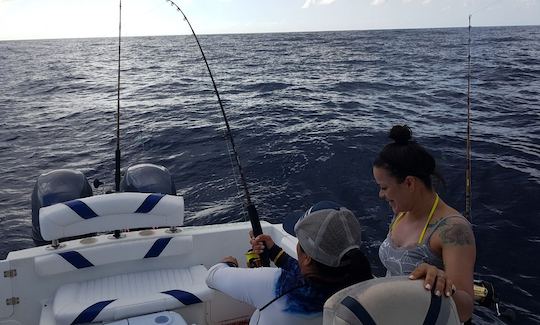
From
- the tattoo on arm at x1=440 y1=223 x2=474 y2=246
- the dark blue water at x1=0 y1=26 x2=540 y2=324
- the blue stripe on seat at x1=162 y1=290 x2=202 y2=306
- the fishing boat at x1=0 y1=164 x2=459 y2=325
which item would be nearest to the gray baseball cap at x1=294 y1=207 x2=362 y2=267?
the tattoo on arm at x1=440 y1=223 x2=474 y2=246

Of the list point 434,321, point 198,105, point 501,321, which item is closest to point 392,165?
point 434,321

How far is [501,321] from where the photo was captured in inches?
157

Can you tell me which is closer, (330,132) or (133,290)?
(133,290)

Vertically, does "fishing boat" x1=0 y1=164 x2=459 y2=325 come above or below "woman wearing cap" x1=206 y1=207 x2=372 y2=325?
below

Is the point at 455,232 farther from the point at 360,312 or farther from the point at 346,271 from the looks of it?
the point at 360,312

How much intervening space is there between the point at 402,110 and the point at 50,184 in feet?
34.3

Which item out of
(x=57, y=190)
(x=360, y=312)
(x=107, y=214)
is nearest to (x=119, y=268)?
(x=107, y=214)

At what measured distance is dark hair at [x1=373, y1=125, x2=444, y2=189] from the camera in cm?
194

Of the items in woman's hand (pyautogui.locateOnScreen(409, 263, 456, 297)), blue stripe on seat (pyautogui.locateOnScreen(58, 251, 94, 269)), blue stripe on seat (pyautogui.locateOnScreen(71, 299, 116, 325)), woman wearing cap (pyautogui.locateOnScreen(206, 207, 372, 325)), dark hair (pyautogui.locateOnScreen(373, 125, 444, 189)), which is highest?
dark hair (pyautogui.locateOnScreen(373, 125, 444, 189))

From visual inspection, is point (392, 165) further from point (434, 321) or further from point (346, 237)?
point (434, 321)

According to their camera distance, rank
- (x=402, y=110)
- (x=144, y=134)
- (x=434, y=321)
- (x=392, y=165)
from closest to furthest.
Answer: (x=434, y=321), (x=392, y=165), (x=144, y=134), (x=402, y=110)

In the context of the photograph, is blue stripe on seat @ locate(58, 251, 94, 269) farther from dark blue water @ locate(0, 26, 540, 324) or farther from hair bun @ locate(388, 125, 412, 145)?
dark blue water @ locate(0, 26, 540, 324)

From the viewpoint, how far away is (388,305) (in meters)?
0.98

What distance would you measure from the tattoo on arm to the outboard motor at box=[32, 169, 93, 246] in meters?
3.08
